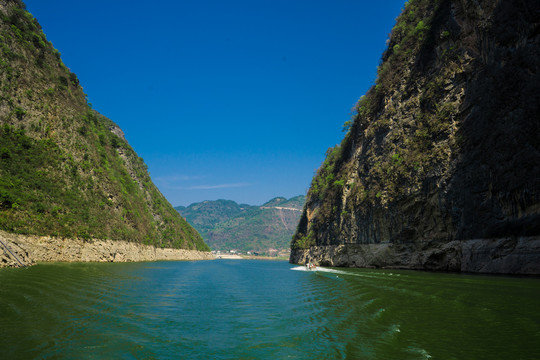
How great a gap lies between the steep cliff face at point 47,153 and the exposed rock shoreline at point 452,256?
39.8 m

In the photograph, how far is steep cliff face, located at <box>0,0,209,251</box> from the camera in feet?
123

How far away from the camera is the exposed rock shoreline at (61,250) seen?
2819 cm

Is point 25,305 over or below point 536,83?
below

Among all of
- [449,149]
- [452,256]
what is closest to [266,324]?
[452,256]

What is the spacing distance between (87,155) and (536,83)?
207ft

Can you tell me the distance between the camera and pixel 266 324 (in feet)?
42.2

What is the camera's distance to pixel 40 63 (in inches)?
2172

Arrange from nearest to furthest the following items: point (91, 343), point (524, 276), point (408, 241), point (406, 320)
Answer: point (91, 343) < point (406, 320) < point (524, 276) < point (408, 241)

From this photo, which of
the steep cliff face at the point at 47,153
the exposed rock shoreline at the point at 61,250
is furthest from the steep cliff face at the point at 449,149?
the steep cliff face at the point at 47,153

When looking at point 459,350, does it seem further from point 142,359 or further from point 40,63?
point 40,63

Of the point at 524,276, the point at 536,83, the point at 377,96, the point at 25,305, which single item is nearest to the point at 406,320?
the point at 25,305

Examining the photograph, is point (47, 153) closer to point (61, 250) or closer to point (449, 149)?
point (61, 250)

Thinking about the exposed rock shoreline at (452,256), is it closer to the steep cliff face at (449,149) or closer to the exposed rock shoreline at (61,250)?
the steep cliff face at (449,149)

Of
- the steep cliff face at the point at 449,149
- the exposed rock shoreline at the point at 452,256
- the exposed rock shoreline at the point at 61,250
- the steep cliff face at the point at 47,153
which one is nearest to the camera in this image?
the exposed rock shoreline at the point at 452,256
